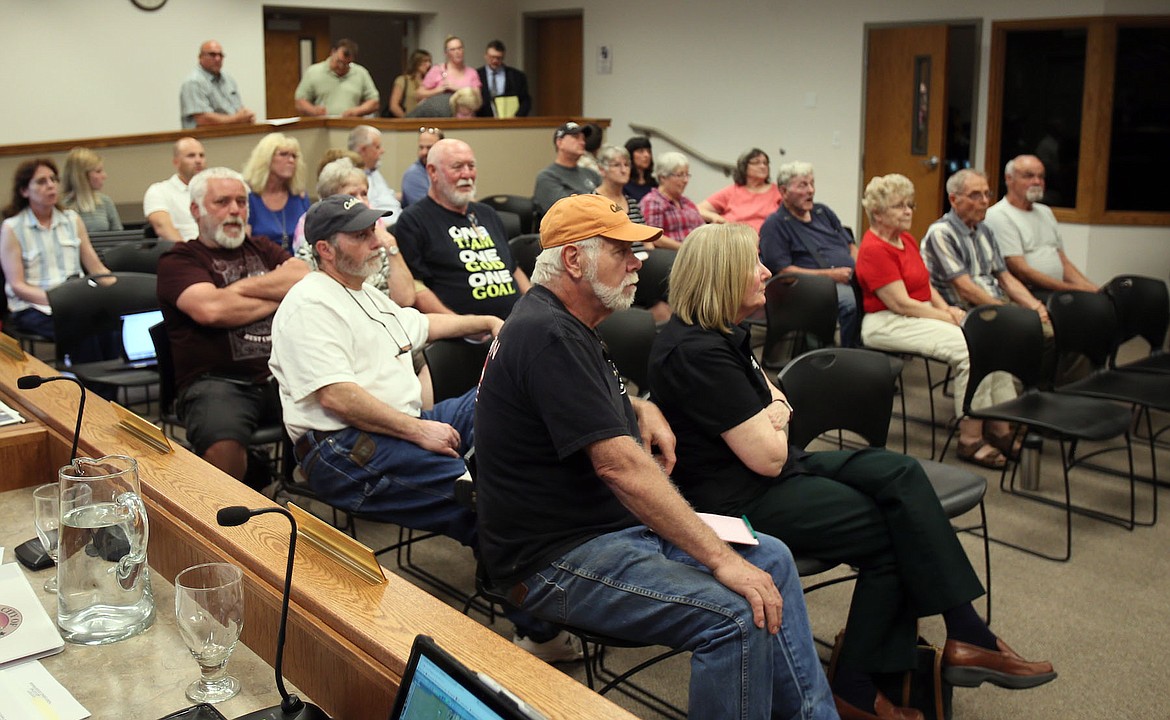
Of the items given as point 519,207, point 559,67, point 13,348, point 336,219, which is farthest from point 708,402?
point 559,67

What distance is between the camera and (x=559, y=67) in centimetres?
1276

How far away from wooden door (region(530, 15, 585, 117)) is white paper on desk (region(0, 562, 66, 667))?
35.9 feet

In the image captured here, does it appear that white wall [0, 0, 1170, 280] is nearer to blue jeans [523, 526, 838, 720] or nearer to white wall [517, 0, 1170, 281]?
white wall [517, 0, 1170, 281]

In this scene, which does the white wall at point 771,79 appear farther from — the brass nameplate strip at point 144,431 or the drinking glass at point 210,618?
the drinking glass at point 210,618

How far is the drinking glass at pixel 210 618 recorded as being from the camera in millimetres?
1580

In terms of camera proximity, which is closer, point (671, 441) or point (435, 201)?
point (671, 441)

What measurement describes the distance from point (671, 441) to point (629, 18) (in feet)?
31.7

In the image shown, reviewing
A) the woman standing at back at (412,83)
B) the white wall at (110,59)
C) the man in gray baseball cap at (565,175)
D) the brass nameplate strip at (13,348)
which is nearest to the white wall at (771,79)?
the woman standing at back at (412,83)

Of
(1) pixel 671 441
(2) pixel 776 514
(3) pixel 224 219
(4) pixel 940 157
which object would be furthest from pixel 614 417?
(4) pixel 940 157

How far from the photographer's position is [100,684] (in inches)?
64.7

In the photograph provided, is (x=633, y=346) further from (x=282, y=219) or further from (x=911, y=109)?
(x=911, y=109)

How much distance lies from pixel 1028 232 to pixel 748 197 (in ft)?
6.34

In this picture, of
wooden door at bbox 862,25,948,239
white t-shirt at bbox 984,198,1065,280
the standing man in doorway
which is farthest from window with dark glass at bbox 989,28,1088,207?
the standing man in doorway

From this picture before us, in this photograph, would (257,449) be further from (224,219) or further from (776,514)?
(776,514)
